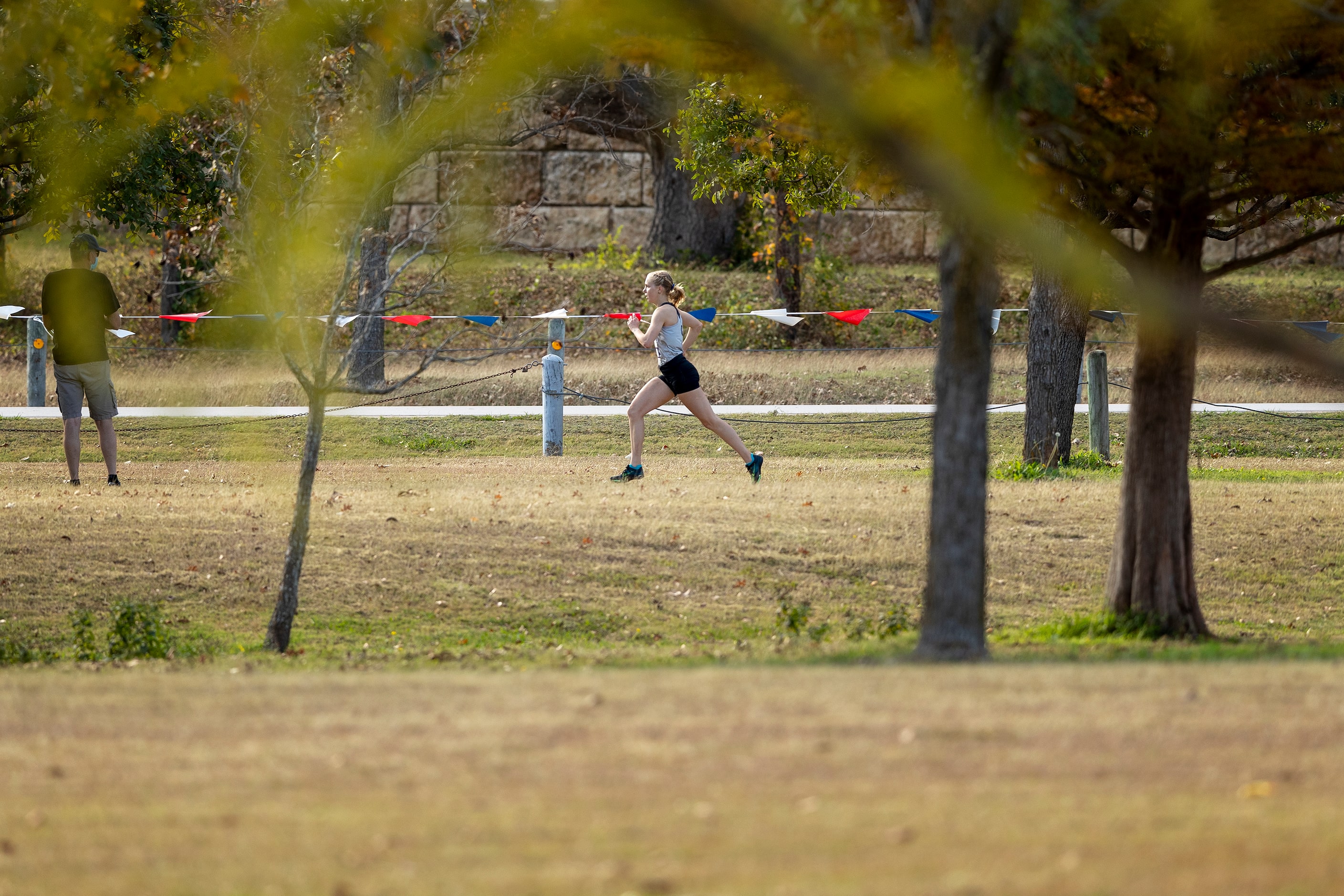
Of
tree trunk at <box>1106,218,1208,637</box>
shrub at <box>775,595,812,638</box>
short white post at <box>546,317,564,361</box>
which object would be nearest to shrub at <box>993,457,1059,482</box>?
short white post at <box>546,317,564,361</box>

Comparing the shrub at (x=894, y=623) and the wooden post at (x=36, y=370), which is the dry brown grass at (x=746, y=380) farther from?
the shrub at (x=894, y=623)

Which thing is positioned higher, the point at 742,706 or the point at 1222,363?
the point at 1222,363

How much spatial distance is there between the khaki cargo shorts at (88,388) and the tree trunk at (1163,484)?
7.95 meters

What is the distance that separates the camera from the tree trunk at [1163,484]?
8688 millimetres

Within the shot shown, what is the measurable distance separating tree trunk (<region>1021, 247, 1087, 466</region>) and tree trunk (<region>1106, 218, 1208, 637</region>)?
6007 millimetres

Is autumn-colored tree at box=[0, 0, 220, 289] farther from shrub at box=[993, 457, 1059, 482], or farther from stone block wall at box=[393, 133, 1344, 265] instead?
stone block wall at box=[393, 133, 1344, 265]

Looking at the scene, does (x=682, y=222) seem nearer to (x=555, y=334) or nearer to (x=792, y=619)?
(x=555, y=334)

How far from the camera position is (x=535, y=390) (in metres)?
21.7

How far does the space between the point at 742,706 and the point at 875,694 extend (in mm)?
532

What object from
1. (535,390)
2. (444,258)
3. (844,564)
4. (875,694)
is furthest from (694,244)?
(875,694)

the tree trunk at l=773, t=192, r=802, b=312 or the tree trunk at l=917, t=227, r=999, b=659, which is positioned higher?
the tree trunk at l=773, t=192, r=802, b=312

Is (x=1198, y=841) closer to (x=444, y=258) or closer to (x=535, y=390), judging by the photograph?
(x=444, y=258)

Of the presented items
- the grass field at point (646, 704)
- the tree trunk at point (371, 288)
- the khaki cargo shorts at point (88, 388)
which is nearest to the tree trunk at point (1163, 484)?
the grass field at point (646, 704)

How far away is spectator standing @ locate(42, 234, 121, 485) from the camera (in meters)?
12.3
